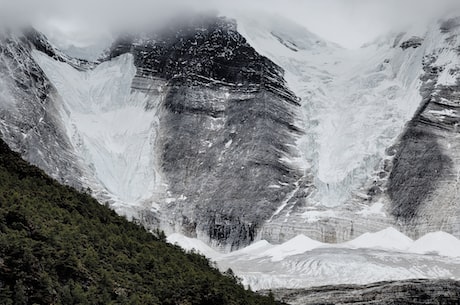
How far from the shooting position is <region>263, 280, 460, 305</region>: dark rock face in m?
118

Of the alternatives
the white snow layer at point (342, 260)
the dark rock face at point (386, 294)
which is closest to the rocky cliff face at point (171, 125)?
the white snow layer at point (342, 260)

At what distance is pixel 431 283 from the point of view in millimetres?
120188

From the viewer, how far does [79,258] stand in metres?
50.9

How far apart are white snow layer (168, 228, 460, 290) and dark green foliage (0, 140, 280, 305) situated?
57543 mm

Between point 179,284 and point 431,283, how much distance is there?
69616 mm

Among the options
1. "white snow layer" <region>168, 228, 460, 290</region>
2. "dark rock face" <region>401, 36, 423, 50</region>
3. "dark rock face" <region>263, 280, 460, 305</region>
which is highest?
"dark rock face" <region>401, 36, 423, 50</region>

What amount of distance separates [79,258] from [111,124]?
128818 millimetres

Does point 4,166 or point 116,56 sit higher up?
point 116,56

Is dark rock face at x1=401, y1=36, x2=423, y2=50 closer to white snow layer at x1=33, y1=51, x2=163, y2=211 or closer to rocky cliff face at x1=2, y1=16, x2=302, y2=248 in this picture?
rocky cliff face at x1=2, y1=16, x2=302, y2=248

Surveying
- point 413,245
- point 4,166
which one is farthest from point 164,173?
point 4,166

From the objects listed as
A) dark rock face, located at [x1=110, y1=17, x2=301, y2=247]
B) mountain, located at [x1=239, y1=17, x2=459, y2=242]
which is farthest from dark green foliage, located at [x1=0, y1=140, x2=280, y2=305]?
dark rock face, located at [x1=110, y1=17, x2=301, y2=247]

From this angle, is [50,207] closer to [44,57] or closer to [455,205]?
[455,205]

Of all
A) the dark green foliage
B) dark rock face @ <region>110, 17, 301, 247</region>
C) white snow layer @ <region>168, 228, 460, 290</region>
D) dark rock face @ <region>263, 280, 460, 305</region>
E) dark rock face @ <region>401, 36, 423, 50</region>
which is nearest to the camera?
the dark green foliage

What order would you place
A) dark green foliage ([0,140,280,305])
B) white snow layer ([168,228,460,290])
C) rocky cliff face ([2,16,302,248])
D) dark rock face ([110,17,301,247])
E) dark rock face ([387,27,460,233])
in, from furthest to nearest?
dark rock face ([110,17,301,247]) < rocky cliff face ([2,16,302,248]) < dark rock face ([387,27,460,233]) < white snow layer ([168,228,460,290]) < dark green foliage ([0,140,280,305])
